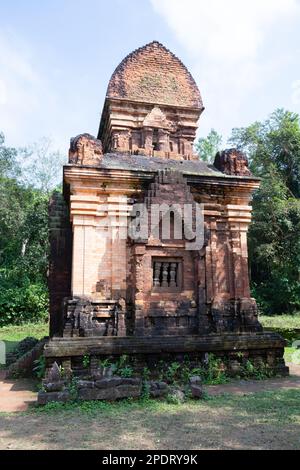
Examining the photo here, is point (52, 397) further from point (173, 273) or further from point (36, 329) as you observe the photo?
point (36, 329)

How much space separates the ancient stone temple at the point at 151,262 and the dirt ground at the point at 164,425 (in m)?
1.95

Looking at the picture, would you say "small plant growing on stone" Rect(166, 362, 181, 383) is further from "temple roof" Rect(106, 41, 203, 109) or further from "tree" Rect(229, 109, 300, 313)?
"tree" Rect(229, 109, 300, 313)

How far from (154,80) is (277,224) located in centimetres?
1526

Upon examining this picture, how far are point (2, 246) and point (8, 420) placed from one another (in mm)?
25392

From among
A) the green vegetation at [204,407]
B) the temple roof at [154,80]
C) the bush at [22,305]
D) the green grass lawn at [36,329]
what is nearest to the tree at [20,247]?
the bush at [22,305]

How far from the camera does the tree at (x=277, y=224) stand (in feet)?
82.1

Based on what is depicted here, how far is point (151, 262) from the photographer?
31.6 ft

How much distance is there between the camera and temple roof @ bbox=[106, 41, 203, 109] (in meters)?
13.2

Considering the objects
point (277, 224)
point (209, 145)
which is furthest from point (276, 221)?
point (209, 145)

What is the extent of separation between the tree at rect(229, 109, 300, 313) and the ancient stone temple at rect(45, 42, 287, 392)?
15.5 meters

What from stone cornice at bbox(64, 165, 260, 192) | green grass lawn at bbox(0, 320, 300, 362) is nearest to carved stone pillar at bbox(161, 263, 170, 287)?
stone cornice at bbox(64, 165, 260, 192)

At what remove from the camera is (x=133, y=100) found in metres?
13.0
